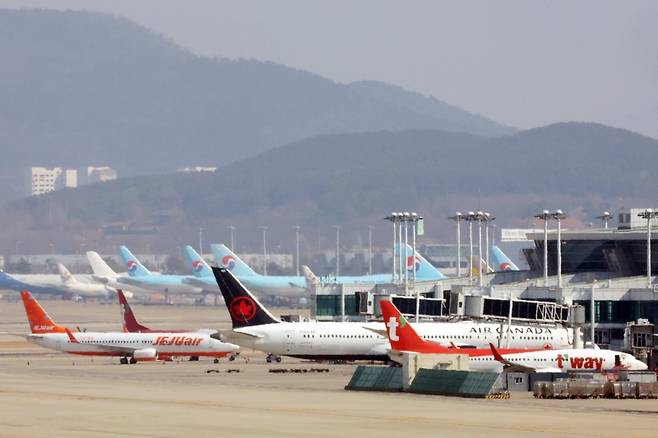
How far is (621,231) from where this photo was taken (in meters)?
149

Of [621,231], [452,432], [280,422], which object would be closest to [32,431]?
[280,422]

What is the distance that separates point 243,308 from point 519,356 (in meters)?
27.5

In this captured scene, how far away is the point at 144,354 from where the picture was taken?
12369 cm

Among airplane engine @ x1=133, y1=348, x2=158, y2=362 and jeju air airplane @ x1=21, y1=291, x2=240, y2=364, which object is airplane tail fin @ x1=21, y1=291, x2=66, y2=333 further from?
airplane engine @ x1=133, y1=348, x2=158, y2=362

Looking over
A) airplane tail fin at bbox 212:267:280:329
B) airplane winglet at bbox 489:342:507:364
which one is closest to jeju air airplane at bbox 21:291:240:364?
airplane tail fin at bbox 212:267:280:329

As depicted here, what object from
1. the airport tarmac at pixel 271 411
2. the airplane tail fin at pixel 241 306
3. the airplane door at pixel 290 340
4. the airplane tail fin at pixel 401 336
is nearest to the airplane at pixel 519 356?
the airplane tail fin at pixel 401 336

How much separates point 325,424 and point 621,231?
9080 centimetres

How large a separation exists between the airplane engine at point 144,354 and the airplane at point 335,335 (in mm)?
14593

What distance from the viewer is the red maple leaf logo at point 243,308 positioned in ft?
365

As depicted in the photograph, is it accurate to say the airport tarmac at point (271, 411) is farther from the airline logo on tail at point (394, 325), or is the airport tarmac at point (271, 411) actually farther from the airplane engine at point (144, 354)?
the airplane engine at point (144, 354)

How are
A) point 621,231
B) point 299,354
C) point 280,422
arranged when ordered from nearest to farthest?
point 280,422 → point 299,354 → point 621,231

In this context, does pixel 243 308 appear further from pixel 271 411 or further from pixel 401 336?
pixel 271 411

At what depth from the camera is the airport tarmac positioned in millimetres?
59344

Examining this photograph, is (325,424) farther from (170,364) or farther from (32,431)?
(170,364)
